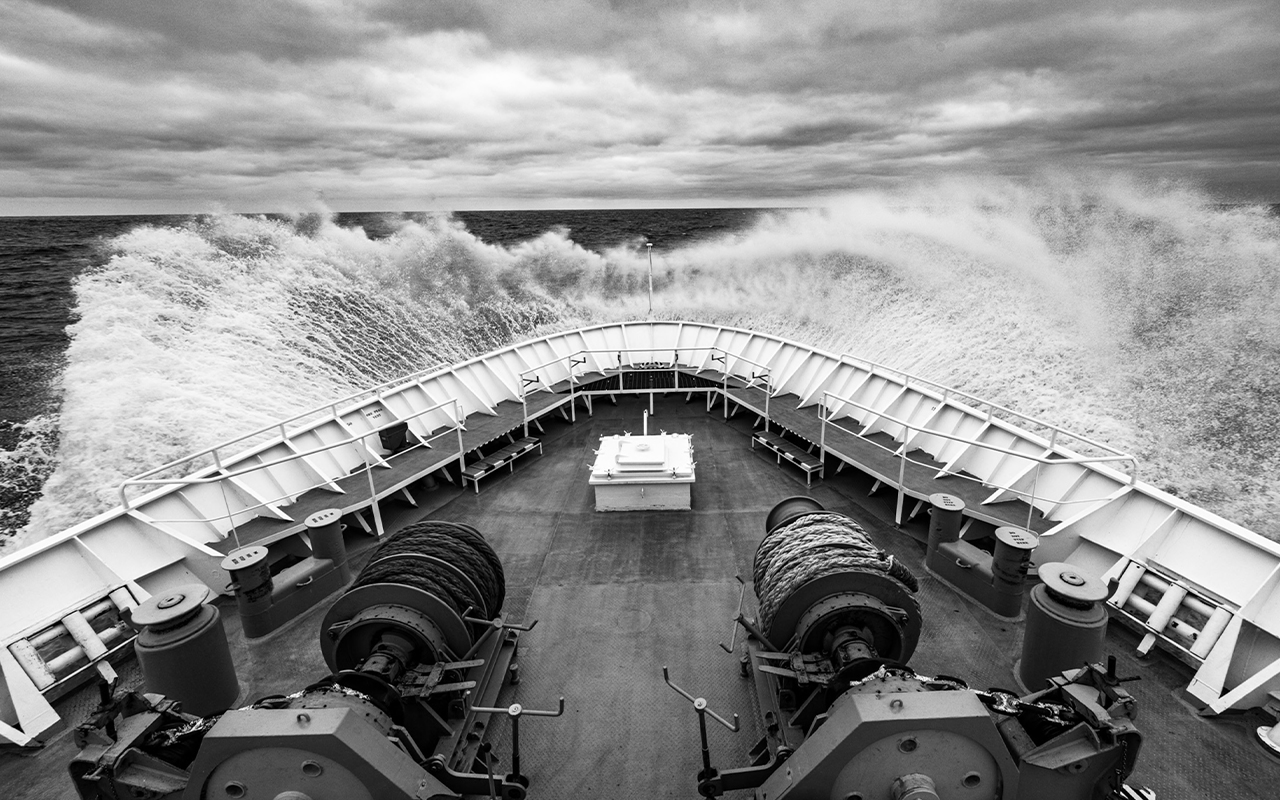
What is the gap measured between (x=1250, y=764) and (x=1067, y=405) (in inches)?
636

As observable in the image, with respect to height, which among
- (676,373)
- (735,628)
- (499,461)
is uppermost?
(676,373)

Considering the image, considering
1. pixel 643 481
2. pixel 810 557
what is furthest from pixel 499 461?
pixel 810 557

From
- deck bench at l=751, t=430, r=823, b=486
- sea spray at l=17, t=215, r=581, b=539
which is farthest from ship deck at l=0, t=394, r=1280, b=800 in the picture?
sea spray at l=17, t=215, r=581, b=539

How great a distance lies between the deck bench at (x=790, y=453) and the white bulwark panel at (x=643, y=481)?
1.69m

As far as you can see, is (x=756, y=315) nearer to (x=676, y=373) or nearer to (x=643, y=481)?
(x=676, y=373)

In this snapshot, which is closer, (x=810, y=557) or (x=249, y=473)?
(x=810, y=557)

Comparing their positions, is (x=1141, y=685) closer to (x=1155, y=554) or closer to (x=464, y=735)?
(x=1155, y=554)

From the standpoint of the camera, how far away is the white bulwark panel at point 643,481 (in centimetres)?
764

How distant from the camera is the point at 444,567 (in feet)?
15.1

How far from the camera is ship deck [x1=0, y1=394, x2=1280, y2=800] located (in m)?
4.12

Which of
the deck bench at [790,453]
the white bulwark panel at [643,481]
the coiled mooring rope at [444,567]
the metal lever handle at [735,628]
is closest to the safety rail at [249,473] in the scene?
the coiled mooring rope at [444,567]

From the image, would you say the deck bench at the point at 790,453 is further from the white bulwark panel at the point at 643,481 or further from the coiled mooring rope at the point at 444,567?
the coiled mooring rope at the point at 444,567

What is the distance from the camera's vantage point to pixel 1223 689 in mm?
4520

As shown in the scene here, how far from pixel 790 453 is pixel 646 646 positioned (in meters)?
4.28
